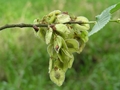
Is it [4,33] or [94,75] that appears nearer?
[94,75]

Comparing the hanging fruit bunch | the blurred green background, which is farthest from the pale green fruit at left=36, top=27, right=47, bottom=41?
the blurred green background

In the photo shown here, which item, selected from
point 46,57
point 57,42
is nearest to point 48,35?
point 57,42

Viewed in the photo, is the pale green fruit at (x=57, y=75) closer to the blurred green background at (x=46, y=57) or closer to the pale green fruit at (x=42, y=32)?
the pale green fruit at (x=42, y=32)

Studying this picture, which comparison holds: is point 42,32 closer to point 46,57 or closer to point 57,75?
point 57,75

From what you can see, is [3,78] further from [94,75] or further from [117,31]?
[117,31]

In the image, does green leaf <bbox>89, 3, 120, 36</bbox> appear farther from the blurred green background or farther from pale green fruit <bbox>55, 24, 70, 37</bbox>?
the blurred green background

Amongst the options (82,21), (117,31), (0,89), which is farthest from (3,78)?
(82,21)
